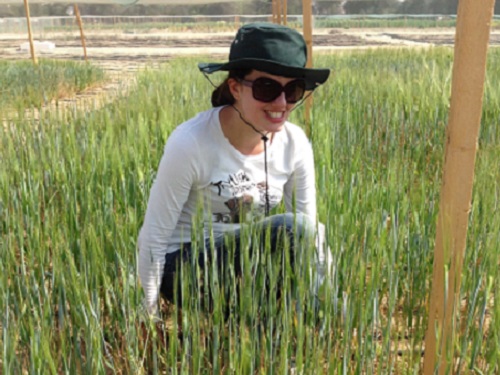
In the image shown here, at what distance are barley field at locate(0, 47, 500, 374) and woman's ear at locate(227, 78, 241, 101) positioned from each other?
12.8 inches

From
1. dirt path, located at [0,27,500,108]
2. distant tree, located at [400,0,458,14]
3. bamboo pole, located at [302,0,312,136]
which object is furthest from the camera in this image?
distant tree, located at [400,0,458,14]

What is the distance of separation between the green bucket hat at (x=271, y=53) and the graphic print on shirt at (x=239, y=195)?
0.83 feet

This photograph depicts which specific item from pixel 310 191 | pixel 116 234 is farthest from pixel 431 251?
pixel 116 234

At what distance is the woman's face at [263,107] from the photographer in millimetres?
1385

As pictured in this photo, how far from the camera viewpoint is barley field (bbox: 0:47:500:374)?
103 cm

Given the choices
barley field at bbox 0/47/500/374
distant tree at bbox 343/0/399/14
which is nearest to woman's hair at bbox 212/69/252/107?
barley field at bbox 0/47/500/374

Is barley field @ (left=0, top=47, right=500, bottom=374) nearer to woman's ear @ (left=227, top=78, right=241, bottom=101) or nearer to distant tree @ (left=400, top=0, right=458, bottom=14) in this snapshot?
woman's ear @ (left=227, top=78, right=241, bottom=101)

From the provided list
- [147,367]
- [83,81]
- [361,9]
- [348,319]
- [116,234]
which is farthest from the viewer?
[361,9]

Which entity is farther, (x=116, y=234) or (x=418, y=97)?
(x=418, y=97)

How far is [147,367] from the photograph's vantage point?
130 cm

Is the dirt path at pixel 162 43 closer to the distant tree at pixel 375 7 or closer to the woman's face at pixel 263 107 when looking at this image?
the distant tree at pixel 375 7

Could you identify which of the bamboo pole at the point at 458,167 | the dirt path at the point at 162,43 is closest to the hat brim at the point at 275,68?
the bamboo pole at the point at 458,167

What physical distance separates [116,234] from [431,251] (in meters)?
0.72

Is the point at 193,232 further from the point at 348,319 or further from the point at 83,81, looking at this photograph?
the point at 83,81
